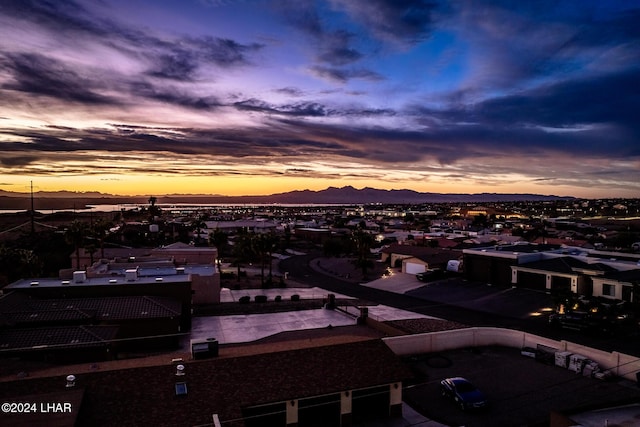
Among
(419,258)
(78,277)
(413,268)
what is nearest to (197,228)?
(413,268)

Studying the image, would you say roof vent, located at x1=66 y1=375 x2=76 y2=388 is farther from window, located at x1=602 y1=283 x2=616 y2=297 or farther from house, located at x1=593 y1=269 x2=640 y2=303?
window, located at x1=602 y1=283 x2=616 y2=297

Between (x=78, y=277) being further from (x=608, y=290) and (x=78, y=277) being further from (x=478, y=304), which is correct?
(x=608, y=290)

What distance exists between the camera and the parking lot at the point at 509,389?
20.2 meters

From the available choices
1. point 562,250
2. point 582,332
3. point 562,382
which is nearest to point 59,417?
point 562,382

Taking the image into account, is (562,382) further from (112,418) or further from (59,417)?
(59,417)

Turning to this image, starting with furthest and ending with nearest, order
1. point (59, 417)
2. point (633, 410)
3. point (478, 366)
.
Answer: point (478, 366) → point (633, 410) → point (59, 417)

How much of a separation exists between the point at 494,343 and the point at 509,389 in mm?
6740

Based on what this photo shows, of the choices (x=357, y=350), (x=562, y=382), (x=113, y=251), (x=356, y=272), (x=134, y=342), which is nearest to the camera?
(x=357, y=350)

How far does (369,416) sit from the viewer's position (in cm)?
2017

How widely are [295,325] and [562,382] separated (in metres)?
18.1

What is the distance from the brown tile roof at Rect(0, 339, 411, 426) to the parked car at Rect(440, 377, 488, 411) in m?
2.96

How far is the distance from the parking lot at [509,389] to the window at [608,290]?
2005 centimetres

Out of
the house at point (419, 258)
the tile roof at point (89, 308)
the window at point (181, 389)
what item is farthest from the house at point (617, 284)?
the window at point (181, 389)

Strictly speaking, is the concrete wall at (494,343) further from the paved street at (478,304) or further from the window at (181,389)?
the window at (181,389)
